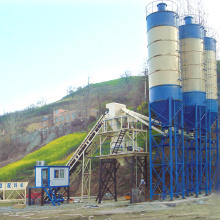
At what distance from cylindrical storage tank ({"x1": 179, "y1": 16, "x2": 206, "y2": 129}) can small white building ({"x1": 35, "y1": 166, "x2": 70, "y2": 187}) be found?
1269 centimetres

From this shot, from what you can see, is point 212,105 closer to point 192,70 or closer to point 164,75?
point 192,70

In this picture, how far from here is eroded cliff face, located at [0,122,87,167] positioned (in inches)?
2838

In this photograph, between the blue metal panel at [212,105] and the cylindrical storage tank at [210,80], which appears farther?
the cylindrical storage tank at [210,80]

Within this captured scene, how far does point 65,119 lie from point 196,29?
223 feet

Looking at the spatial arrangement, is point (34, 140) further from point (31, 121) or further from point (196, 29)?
point (196, 29)

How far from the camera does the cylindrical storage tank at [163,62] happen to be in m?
26.1

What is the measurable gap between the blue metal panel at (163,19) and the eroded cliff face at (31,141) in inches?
1683

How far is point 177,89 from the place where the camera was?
26.3 metres

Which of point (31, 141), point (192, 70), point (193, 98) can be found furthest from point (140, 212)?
point (31, 141)

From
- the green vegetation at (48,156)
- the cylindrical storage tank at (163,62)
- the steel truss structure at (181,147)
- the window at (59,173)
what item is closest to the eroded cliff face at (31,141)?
the green vegetation at (48,156)

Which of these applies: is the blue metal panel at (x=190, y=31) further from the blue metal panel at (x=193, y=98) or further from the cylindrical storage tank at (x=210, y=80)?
the blue metal panel at (x=193, y=98)

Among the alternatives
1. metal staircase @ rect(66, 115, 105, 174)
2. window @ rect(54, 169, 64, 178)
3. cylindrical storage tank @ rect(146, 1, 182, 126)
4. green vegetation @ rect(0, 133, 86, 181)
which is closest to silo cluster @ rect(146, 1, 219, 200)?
cylindrical storage tank @ rect(146, 1, 182, 126)

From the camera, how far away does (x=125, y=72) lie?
109438 mm

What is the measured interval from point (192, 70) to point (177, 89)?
3752 mm
